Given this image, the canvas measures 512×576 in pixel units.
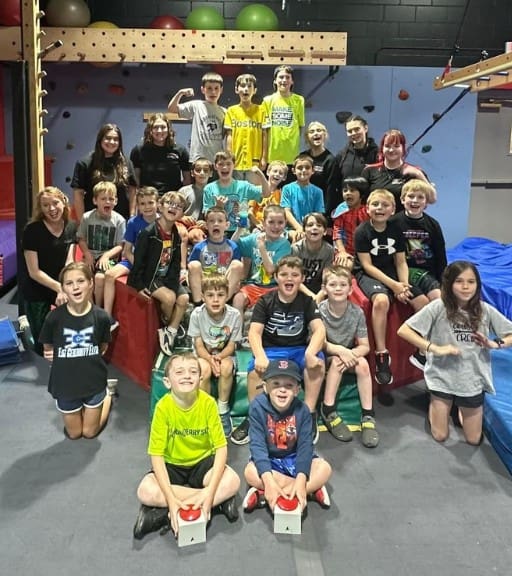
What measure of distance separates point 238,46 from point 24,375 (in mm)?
3935

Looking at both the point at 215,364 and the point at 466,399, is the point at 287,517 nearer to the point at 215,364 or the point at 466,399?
the point at 215,364

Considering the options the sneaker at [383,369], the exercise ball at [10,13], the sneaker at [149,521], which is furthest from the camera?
the exercise ball at [10,13]

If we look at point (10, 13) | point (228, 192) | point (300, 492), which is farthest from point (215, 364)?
point (10, 13)

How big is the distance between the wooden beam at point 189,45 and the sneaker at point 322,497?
4785 mm

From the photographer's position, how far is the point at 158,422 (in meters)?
2.62

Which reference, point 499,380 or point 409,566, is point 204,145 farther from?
point 409,566

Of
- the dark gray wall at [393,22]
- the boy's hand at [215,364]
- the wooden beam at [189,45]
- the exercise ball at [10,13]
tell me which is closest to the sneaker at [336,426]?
the boy's hand at [215,364]

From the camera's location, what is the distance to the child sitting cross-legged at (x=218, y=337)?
3.31 m

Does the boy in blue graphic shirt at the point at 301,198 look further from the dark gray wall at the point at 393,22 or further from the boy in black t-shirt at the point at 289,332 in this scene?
the dark gray wall at the point at 393,22

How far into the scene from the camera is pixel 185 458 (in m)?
2.68

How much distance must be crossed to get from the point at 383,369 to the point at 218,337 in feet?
3.39

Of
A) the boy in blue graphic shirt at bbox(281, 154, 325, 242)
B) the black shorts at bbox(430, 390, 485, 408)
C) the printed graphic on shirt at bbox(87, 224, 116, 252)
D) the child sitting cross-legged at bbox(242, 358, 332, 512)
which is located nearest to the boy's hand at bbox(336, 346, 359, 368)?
the black shorts at bbox(430, 390, 485, 408)

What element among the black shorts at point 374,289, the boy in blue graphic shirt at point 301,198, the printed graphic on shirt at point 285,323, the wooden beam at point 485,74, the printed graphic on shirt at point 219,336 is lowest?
the printed graphic on shirt at point 219,336

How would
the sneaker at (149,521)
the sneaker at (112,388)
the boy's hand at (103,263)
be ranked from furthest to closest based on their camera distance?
1. the boy's hand at (103,263)
2. the sneaker at (112,388)
3. the sneaker at (149,521)
